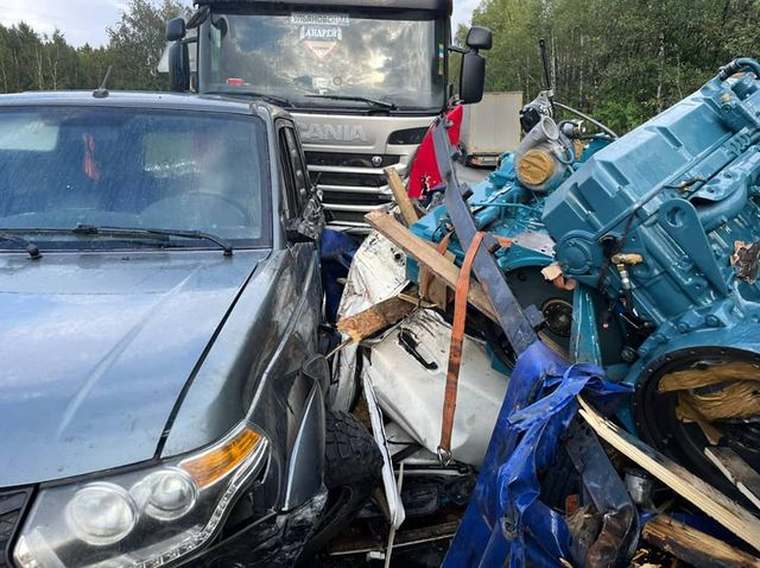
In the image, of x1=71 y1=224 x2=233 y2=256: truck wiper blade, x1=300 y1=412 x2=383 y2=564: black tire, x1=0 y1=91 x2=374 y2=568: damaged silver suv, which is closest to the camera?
x1=0 y1=91 x2=374 y2=568: damaged silver suv

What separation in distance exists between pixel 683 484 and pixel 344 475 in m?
1.18

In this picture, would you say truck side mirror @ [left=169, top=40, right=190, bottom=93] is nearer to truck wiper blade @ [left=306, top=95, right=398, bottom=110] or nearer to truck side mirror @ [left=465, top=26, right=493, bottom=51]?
truck wiper blade @ [left=306, top=95, right=398, bottom=110]

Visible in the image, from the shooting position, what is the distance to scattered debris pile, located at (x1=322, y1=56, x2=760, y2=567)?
88.0 inches

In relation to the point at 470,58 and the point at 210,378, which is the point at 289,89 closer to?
the point at 470,58

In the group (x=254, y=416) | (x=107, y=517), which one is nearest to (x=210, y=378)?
(x=254, y=416)

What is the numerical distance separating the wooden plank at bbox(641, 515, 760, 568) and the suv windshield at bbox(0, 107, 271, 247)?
6.04ft

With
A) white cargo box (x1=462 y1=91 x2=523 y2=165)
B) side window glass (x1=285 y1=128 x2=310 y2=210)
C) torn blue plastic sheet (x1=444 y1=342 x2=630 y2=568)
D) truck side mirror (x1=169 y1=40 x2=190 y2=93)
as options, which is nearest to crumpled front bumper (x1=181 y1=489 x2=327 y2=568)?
torn blue plastic sheet (x1=444 y1=342 x2=630 y2=568)

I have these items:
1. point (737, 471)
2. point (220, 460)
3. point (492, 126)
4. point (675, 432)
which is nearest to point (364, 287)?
point (675, 432)

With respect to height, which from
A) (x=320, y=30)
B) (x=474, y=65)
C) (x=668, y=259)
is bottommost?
(x=668, y=259)

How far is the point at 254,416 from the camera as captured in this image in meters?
2.03

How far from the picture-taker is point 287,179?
3588mm

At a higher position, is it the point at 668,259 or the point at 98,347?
the point at 668,259

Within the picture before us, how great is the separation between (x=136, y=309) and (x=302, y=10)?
508 cm

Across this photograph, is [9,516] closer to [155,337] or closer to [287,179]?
[155,337]
